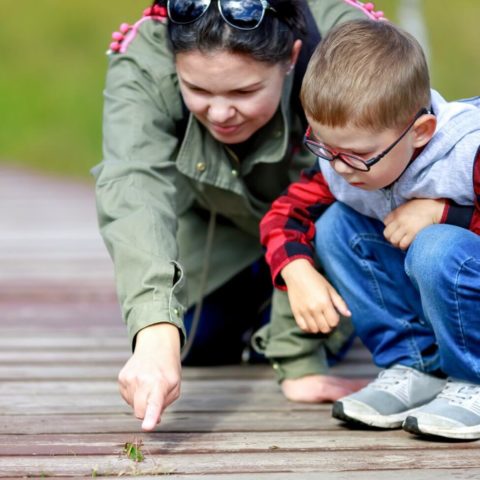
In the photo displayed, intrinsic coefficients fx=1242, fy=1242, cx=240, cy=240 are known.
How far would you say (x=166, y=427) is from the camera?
250 cm

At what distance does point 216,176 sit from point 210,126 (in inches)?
9.6

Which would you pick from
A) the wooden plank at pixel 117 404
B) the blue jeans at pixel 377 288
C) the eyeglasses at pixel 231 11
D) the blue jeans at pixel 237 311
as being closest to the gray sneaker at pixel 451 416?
the blue jeans at pixel 377 288

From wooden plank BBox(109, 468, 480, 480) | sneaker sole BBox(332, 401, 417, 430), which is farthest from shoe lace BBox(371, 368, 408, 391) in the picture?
wooden plank BBox(109, 468, 480, 480)

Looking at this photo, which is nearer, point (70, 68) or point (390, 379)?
point (390, 379)

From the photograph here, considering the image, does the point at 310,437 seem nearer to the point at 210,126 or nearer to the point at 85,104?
the point at 210,126

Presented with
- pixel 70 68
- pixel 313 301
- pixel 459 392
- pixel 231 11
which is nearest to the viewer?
pixel 459 392

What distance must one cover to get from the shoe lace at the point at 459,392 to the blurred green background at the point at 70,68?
7.58m

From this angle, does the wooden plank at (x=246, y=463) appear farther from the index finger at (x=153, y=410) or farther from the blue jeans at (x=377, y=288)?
the blue jeans at (x=377, y=288)

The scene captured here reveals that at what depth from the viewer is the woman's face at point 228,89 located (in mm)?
2613

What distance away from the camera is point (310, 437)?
2.38m

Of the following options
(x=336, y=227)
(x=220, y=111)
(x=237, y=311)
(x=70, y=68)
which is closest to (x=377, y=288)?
(x=336, y=227)

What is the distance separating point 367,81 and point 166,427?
2.62 feet

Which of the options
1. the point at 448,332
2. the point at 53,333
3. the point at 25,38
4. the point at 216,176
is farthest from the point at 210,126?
the point at 25,38

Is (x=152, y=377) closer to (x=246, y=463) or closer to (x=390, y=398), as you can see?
(x=246, y=463)
